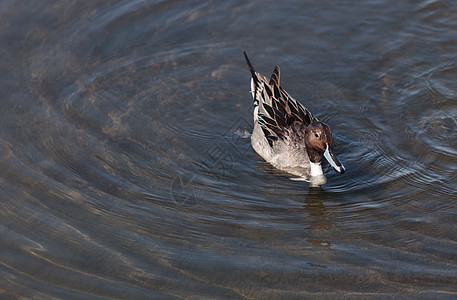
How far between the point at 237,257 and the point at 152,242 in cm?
99

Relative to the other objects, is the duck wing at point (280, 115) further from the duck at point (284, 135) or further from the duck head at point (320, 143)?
the duck head at point (320, 143)

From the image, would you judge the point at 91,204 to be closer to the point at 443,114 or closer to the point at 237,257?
the point at 237,257

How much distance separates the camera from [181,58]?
10.4m

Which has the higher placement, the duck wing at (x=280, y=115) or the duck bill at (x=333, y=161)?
the duck wing at (x=280, y=115)

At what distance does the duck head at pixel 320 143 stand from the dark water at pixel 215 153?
0.41 m

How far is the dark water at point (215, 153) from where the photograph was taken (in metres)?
6.49

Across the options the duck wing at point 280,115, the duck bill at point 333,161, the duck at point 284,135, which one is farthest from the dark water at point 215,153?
the duck wing at point 280,115

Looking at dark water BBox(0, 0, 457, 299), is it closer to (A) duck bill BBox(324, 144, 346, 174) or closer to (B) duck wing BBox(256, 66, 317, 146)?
(A) duck bill BBox(324, 144, 346, 174)

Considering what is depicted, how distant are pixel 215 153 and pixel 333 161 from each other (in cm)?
174

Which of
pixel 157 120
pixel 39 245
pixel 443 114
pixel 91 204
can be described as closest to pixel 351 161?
pixel 443 114

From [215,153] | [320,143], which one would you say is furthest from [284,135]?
[215,153]

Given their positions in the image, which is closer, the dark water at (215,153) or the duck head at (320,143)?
the dark water at (215,153)

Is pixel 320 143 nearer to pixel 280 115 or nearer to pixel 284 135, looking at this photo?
pixel 284 135

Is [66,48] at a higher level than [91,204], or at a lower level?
higher
